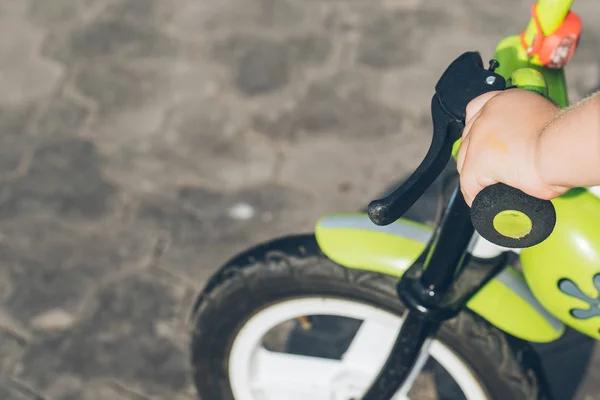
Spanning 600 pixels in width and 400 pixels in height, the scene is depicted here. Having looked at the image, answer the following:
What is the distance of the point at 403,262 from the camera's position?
1.39m

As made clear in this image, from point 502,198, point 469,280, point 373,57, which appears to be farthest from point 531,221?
point 373,57

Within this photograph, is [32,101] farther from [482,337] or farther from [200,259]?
[482,337]

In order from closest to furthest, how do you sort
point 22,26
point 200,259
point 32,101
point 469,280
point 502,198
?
point 502,198 < point 469,280 < point 200,259 < point 32,101 < point 22,26

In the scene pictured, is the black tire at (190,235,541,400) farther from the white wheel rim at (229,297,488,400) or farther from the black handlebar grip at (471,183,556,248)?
the black handlebar grip at (471,183,556,248)

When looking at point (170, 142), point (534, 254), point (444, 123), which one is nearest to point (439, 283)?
point (534, 254)

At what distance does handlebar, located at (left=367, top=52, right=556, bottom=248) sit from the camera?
2.86ft

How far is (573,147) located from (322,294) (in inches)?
28.6

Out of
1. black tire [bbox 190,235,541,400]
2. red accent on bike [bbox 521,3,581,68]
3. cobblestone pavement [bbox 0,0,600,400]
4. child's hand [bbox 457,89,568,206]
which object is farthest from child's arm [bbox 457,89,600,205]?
cobblestone pavement [bbox 0,0,600,400]

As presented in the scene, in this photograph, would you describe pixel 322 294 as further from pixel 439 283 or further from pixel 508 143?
pixel 508 143

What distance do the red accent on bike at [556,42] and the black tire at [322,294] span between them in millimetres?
504

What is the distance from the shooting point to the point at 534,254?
1.25 m

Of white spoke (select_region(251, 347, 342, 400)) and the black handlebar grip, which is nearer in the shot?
the black handlebar grip

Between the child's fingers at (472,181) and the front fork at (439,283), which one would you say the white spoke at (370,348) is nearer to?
the front fork at (439,283)

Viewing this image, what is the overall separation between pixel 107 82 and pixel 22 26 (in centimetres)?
51
